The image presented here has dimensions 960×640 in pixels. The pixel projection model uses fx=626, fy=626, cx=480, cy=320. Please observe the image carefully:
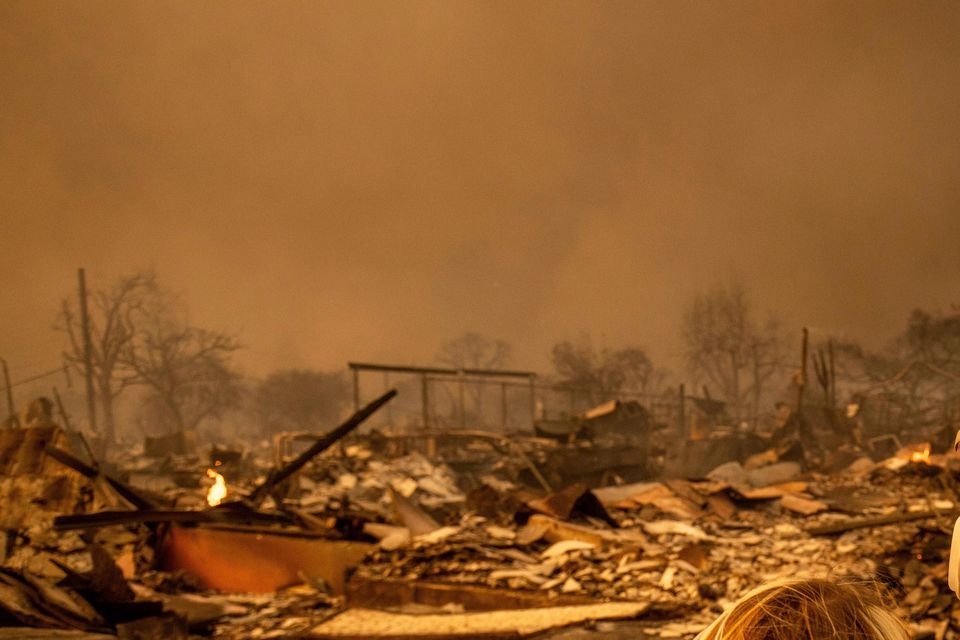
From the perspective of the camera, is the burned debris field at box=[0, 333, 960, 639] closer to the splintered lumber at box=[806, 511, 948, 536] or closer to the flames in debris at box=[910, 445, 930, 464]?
the splintered lumber at box=[806, 511, 948, 536]

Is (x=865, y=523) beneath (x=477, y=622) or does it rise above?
beneath

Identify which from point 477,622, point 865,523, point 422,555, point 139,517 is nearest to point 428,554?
point 422,555

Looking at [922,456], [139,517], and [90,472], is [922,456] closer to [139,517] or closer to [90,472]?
[139,517]

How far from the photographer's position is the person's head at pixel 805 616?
0.95 meters

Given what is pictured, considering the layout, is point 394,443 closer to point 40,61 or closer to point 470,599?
point 470,599

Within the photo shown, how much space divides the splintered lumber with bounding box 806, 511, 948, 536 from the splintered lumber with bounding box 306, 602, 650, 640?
5.19 m

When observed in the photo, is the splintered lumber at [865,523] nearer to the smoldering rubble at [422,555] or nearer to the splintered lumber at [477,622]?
the smoldering rubble at [422,555]

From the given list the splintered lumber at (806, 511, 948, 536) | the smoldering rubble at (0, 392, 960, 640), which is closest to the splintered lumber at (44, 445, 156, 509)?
the smoldering rubble at (0, 392, 960, 640)

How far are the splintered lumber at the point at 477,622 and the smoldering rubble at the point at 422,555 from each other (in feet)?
0.09

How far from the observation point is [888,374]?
40.9 metres

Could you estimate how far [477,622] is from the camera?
5.07 metres

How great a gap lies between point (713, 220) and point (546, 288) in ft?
62.5

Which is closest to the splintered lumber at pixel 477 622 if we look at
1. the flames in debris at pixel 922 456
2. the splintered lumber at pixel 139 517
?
the splintered lumber at pixel 139 517

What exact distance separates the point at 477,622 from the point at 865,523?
6.69 m
